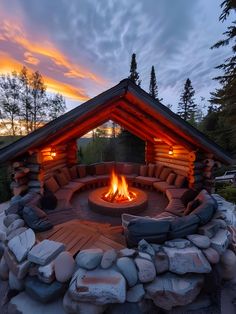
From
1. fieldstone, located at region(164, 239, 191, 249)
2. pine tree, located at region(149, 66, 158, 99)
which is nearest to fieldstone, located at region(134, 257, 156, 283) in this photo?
fieldstone, located at region(164, 239, 191, 249)

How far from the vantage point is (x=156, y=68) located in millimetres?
24859

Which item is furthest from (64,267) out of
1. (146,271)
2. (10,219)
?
(10,219)

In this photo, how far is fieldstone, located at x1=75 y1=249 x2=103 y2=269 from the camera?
8.19 feet

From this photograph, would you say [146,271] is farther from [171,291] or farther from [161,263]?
[171,291]

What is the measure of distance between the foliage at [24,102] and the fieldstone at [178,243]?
1530 cm

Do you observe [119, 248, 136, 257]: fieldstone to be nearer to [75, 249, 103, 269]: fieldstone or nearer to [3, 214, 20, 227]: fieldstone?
[75, 249, 103, 269]: fieldstone

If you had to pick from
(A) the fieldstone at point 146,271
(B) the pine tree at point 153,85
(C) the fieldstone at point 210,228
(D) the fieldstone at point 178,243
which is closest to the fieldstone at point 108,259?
(A) the fieldstone at point 146,271

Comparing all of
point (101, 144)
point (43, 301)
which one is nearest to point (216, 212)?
point (43, 301)

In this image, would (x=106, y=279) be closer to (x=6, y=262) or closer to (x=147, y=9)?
(x=6, y=262)

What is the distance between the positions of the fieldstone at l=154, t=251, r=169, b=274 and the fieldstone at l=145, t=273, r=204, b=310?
128 mm

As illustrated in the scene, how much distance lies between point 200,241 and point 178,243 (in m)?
0.37

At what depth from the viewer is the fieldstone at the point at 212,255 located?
266cm

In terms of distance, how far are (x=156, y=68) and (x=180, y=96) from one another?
29.0ft

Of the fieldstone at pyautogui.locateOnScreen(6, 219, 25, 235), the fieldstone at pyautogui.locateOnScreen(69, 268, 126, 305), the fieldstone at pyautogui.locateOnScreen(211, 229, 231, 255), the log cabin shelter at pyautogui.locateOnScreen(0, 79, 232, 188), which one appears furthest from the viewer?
the log cabin shelter at pyautogui.locateOnScreen(0, 79, 232, 188)
